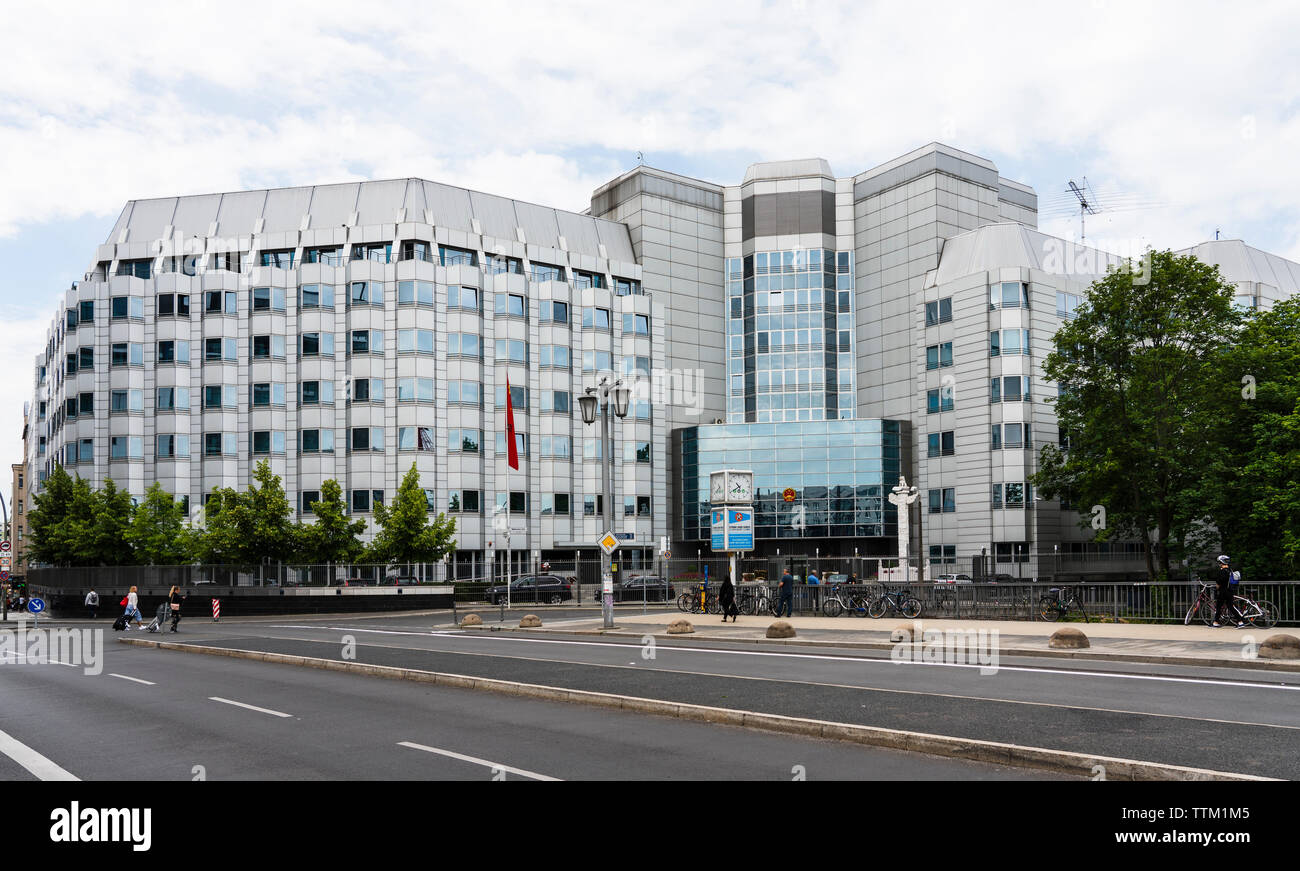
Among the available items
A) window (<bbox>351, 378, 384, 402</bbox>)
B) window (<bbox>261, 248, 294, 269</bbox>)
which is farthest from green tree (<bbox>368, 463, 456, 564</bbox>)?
window (<bbox>261, 248, 294, 269</bbox>)

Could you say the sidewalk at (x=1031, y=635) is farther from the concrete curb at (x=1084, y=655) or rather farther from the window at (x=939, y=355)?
the window at (x=939, y=355)

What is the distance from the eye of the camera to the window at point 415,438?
229 ft

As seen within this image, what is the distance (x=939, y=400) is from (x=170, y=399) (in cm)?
5485

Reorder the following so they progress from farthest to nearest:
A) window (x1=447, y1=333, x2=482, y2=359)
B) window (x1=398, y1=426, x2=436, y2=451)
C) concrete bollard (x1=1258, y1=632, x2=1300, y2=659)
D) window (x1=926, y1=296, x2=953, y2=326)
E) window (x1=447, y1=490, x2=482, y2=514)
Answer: window (x1=926, y1=296, x2=953, y2=326)
window (x1=447, y1=333, x2=482, y2=359)
window (x1=447, y1=490, x2=482, y2=514)
window (x1=398, y1=426, x2=436, y2=451)
concrete bollard (x1=1258, y1=632, x2=1300, y2=659)

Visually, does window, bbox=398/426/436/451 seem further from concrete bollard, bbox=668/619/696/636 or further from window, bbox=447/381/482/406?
concrete bollard, bbox=668/619/696/636

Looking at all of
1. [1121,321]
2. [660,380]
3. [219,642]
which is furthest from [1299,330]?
[660,380]

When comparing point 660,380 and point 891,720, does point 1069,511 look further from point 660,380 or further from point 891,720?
point 891,720

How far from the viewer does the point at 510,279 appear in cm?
7388

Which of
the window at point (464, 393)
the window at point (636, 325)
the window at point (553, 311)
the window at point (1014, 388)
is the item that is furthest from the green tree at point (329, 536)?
the window at point (1014, 388)

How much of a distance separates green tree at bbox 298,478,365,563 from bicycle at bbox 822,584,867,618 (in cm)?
2856

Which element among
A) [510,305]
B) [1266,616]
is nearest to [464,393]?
[510,305]

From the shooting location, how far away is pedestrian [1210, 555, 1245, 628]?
24.0 metres
